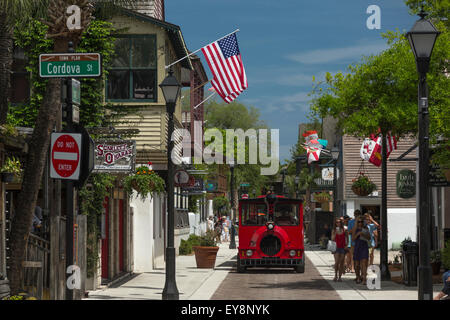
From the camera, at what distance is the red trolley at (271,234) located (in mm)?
27078

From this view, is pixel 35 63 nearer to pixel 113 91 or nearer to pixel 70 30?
pixel 113 91

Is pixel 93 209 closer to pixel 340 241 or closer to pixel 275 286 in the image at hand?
pixel 275 286

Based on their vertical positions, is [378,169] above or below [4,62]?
below

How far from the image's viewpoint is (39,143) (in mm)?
14875

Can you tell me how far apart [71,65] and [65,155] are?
129 cm

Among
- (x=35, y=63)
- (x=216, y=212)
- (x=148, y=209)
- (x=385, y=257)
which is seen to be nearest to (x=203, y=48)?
(x=148, y=209)

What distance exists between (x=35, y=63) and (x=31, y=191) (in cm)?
876

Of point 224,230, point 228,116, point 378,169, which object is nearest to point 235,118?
point 228,116

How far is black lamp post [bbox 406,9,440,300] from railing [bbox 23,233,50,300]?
6.44 metres

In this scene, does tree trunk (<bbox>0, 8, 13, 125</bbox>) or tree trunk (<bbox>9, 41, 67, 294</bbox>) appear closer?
tree trunk (<bbox>9, 41, 67, 294</bbox>)

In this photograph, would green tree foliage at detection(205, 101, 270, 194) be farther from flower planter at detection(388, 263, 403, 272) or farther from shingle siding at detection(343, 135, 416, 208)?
flower planter at detection(388, 263, 403, 272)

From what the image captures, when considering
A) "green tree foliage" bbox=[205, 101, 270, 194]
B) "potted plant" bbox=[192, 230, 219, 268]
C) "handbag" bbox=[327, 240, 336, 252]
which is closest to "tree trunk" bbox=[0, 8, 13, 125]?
"handbag" bbox=[327, 240, 336, 252]

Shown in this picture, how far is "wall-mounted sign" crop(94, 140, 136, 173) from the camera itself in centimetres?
1912

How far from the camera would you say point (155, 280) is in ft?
80.0
